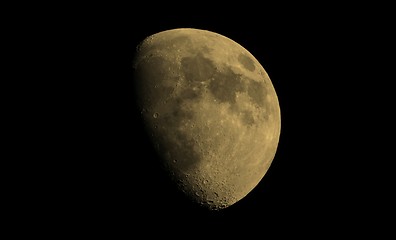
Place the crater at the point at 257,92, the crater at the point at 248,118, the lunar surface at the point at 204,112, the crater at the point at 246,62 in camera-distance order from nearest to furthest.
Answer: the lunar surface at the point at 204,112
the crater at the point at 248,118
the crater at the point at 257,92
the crater at the point at 246,62

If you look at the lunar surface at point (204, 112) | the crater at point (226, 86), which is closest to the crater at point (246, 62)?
the lunar surface at point (204, 112)

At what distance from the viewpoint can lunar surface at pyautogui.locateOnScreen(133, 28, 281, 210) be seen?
15.0ft

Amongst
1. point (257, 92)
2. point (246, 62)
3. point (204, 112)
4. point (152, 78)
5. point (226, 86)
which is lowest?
point (204, 112)

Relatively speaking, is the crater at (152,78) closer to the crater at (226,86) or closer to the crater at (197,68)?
the crater at (197,68)

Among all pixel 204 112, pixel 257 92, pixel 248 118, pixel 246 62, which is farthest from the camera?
pixel 246 62

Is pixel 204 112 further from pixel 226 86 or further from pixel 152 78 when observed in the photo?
pixel 152 78

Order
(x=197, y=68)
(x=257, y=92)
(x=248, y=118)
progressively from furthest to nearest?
(x=257, y=92) → (x=248, y=118) → (x=197, y=68)

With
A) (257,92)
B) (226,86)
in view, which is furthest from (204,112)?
(257,92)

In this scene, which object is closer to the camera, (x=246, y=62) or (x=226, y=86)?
(x=226, y=86)

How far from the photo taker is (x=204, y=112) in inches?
181

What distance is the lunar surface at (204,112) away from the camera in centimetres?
458

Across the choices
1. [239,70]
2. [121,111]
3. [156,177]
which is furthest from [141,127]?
[239,70]

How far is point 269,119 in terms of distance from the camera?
5.19 m

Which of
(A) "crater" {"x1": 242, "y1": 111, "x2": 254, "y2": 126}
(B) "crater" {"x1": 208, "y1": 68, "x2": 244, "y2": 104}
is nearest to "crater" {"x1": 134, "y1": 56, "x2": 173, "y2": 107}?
(B) "crater" {"x1": 208, "y1": 68, "x2": 244, "y2": 104}
